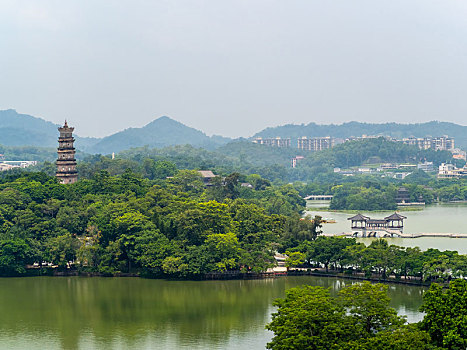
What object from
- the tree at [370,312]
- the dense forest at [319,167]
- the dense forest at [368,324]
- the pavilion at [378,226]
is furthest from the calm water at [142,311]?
the dense forest at [319,167]

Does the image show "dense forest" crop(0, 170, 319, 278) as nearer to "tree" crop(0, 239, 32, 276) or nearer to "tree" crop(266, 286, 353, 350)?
"tree" crop(0, 239, 32, 276)

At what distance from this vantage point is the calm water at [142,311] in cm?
2780

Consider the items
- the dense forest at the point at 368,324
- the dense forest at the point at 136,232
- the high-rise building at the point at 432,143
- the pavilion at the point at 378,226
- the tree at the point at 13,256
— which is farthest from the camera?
the high-rise building at the point at 432,143

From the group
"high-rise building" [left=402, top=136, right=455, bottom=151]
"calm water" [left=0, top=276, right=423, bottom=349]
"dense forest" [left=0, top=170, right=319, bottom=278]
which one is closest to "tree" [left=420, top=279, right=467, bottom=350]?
"calm water" [left=0, top=276, right=423, bottom=349]

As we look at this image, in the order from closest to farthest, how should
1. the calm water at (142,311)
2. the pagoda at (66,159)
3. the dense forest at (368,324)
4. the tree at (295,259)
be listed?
the dense forest at (368,324), the calm water at (142,311), the tree at (295,259), the pagoda at (66,159)

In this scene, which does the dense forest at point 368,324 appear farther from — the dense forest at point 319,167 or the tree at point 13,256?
the dense forest at point 319,167

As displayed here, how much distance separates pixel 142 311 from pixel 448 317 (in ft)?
44.9

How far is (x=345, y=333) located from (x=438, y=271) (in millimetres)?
13663

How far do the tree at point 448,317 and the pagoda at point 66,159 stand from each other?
34.2 m

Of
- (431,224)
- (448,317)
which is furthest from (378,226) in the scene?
(448,317)

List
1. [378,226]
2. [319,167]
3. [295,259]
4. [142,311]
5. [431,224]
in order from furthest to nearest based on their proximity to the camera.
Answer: [319,167] < [431,224] < [378,226] < [295,259] < [142,311]

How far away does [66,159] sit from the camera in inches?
2105

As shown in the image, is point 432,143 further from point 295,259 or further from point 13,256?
point 13,256

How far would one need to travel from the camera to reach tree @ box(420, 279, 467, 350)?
21312 millimetres
